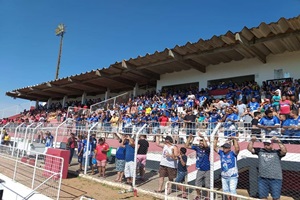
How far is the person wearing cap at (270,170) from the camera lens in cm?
509

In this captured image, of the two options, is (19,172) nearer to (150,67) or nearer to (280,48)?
(150,67)

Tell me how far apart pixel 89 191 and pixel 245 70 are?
38.7 ft

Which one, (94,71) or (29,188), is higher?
(94,71)

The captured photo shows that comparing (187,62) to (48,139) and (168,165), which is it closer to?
(48,139)

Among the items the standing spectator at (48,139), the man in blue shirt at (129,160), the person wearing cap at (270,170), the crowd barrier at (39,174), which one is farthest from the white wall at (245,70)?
the crowd barrier at (39,174)

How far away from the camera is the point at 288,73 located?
521 inches

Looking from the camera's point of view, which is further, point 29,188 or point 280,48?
point 280,48

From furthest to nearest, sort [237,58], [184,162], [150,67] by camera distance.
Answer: [150,67] < [237,58] < [184,162]

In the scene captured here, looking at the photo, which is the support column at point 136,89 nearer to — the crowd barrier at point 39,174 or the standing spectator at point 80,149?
the standing spectator at point 80,149

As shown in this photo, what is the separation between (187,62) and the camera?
16.0 meters

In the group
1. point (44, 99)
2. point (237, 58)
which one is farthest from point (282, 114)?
point (44, 99)

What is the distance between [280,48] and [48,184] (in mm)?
12783

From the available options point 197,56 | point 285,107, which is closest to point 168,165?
point 285,107

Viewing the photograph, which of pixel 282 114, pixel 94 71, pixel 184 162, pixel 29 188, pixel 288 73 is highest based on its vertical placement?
pixel 94 71
